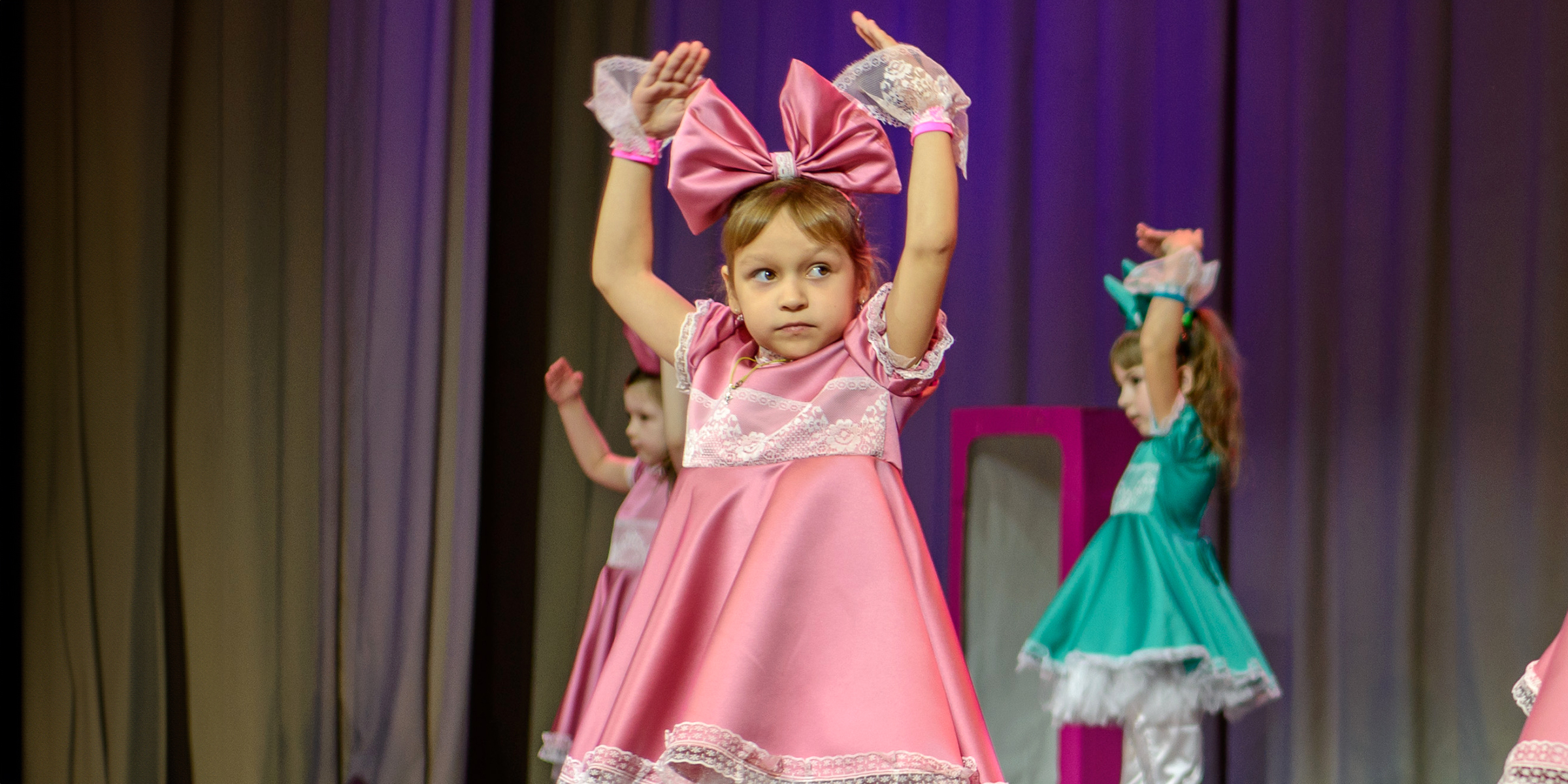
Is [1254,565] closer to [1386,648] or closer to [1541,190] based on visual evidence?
[1386,648]

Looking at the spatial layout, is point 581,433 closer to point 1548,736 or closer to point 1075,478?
point 1075,478

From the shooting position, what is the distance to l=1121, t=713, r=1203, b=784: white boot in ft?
8.47

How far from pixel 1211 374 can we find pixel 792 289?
4.78 feet

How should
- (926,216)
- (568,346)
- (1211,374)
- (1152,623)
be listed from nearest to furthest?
1. (926,216)
2. (1152,623)
3. (1211,374)
4. (568,346)

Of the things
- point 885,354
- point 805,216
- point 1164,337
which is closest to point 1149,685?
point 1164,337

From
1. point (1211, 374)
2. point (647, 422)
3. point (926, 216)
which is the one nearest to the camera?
point (926, 216)

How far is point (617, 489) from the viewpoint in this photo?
2.95m

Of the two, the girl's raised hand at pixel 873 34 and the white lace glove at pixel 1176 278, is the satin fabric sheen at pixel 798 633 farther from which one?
the white lace glove at pixel 1176 278

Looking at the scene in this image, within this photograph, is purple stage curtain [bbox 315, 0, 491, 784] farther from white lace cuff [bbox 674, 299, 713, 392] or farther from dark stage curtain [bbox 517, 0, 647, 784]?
white lace cuff [bbox 674, 299, 713, 392]

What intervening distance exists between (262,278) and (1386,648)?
8.85 feet

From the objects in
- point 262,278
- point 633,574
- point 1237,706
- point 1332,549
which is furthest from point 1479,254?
point 262,278

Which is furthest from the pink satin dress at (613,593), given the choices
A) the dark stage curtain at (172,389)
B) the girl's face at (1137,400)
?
the girl's face at (1137,400)

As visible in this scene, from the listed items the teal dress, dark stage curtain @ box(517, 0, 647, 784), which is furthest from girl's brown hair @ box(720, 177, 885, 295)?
dark stage curtain @ box(517, 0, 647, 784)

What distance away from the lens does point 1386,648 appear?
3137mm
